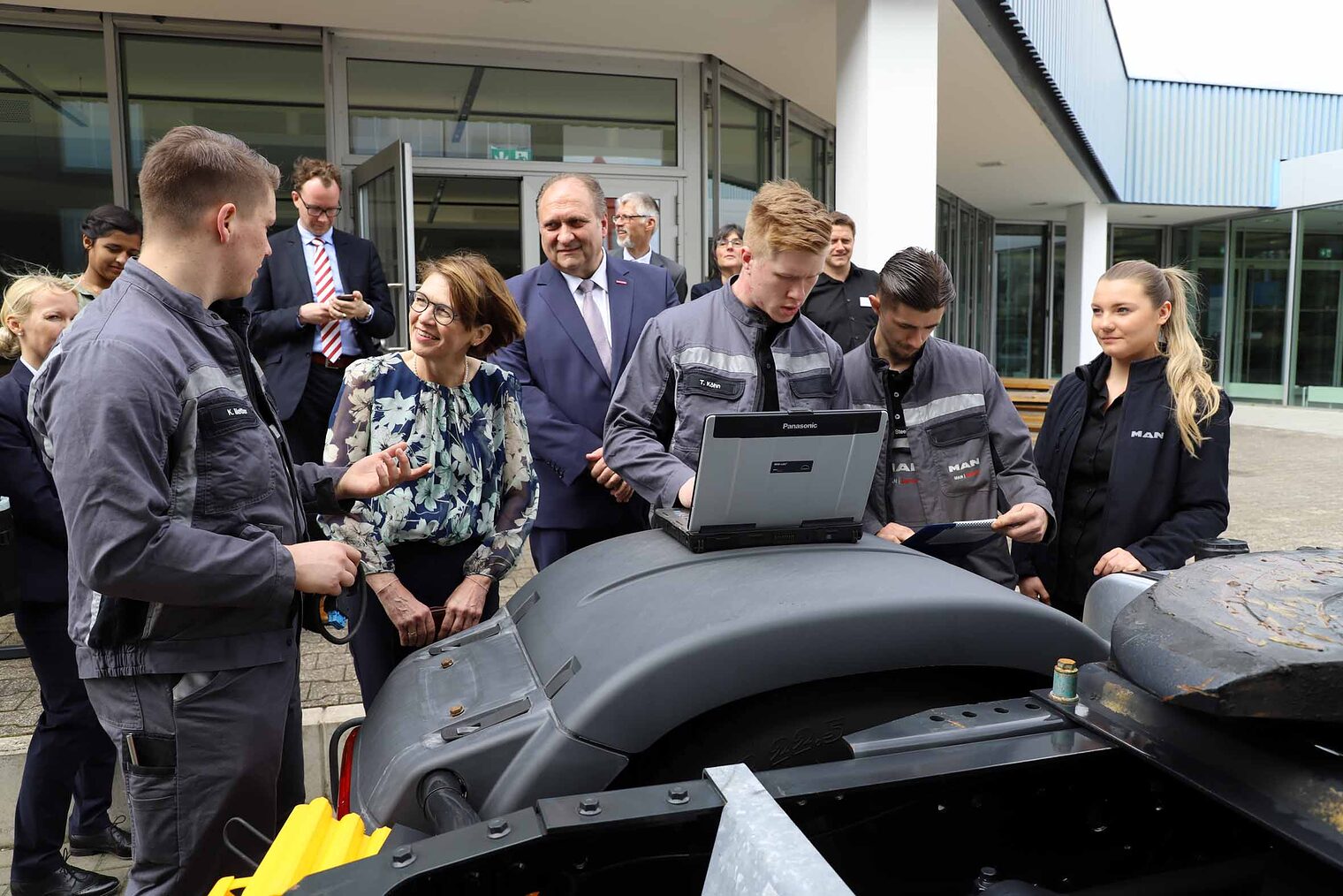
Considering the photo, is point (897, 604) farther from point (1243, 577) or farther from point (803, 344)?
point (803, 344)

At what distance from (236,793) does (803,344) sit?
1.69 m

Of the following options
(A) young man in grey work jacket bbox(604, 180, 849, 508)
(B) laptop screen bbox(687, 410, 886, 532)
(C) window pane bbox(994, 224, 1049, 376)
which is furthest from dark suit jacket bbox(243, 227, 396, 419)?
(C) window pane bbox(994, 224, 1049, 376)

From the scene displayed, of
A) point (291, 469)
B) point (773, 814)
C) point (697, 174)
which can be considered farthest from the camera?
point (697, 174)

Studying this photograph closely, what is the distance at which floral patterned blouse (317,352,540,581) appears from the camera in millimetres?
2570

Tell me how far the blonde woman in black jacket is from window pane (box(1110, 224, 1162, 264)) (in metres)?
20.8

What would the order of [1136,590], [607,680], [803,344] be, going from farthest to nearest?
[803,344]
[1136,590]
[607,680]

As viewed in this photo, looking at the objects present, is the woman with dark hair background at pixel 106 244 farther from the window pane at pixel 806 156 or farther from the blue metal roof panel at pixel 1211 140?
the blue metal roof panel at pixel 1211 140

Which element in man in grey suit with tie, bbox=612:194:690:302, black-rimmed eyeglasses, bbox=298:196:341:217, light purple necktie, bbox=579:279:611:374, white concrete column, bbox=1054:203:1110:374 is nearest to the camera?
light purple necktie, bbox=579:279:611:374

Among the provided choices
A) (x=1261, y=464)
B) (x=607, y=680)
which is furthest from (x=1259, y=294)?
(x=607, y=680)

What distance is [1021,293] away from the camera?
71.2ft

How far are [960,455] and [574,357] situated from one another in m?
1.39

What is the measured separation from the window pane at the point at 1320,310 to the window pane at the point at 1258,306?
0.42 metres

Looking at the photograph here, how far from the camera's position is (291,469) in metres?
2.04

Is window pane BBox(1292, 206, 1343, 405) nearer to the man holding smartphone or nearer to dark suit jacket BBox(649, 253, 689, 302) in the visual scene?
dark suit jacket BBox(649, 253, 689, 302)
